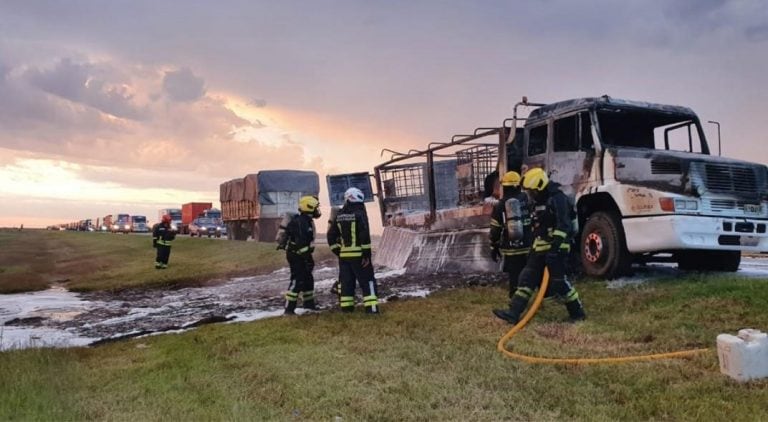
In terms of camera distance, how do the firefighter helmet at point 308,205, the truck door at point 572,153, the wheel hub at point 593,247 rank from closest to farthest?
the wheel hub at point 593,247 → the truck door at point 572,153 → the firefighter helmet at point 308,205

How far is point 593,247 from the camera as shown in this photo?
908 centimetres

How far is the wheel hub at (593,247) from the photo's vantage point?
8.92 m

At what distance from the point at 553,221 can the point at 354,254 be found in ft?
9.78

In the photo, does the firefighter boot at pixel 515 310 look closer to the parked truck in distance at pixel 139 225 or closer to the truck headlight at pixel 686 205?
the truck headlight at pixel 686 205

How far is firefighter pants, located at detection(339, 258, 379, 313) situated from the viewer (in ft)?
28.5

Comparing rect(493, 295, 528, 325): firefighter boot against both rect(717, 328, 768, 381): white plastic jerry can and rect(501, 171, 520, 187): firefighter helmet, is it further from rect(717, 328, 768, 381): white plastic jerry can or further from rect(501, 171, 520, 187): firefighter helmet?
rect(717, 328, 768, 381): white plastic jerry can

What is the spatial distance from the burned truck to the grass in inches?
326

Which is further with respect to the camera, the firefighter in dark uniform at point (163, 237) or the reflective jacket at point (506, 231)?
the firefighter in dark uniform at point (163, 237)

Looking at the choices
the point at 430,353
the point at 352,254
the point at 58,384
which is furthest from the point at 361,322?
the point at 58,384

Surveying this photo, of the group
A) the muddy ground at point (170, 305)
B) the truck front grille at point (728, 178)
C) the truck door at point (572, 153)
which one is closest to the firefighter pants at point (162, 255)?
the muddy ground at point (170, 305)

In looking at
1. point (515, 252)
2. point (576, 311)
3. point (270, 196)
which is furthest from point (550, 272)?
point (270, 196)

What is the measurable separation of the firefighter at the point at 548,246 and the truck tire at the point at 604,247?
1807mm

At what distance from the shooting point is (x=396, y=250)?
1432 cm

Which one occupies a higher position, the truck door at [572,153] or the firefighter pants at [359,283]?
the truck door at [572,153]
